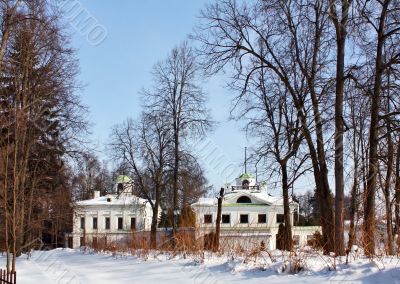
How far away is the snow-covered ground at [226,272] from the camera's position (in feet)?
25.3

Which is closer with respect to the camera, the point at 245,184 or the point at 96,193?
the point at 245,184

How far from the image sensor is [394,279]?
23.3ft


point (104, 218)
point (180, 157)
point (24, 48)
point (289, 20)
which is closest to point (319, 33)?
point (289, 20)

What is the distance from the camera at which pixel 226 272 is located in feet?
31.3

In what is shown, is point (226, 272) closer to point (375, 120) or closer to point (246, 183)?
point (375, 120)

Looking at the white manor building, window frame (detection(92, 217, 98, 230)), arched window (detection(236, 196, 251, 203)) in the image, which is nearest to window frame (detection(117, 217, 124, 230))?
the white manor building

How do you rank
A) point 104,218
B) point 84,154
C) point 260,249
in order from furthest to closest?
point 104,218, point 84,154, point 260,249

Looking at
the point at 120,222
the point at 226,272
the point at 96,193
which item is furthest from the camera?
the point at 96,193

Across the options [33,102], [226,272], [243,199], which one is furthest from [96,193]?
[226,272]

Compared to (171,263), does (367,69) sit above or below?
above

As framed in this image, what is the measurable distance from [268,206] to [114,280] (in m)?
42.3

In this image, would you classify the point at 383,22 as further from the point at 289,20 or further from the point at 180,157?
the point at 180,157

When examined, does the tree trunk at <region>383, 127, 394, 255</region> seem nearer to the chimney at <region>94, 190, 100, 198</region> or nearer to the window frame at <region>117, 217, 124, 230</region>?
the window frame at <region>117, 217, 124, 230</region>

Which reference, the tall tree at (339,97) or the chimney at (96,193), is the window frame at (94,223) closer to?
the chimney at (96,193)
